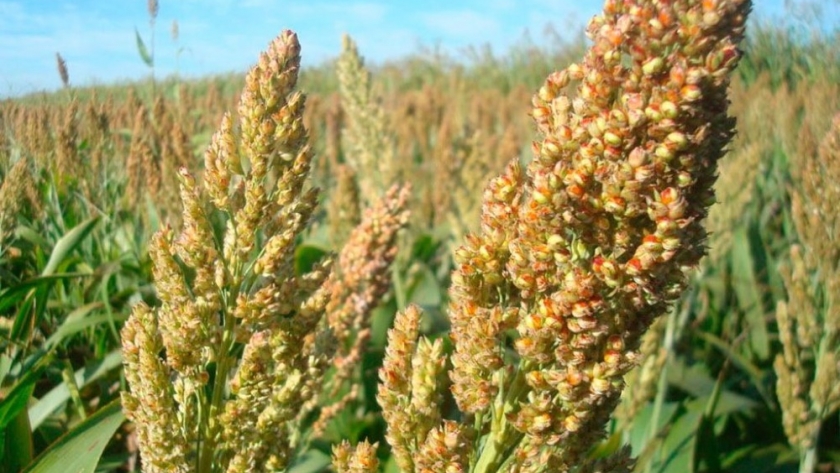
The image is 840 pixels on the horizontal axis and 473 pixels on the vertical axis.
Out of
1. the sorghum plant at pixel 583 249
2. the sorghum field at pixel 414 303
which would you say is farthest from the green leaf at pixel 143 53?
the sorghum plant at pixel 583 249

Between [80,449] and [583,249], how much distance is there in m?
1.35

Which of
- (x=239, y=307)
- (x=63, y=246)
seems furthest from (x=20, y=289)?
(x=239, y=307)

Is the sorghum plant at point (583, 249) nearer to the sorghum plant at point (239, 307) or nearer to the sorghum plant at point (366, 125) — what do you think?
the sorghum plant at point (239, 307)

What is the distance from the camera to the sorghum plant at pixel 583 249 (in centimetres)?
130

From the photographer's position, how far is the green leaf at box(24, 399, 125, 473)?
1.95 m

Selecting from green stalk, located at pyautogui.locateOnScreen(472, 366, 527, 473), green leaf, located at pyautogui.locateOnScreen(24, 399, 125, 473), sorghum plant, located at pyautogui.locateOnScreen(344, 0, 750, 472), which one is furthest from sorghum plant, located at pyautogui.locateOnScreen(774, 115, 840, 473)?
green leaf, located at pyautogui.locateOnScreen(24, 399, 125, 473)

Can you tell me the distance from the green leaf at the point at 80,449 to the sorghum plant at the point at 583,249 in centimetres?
77

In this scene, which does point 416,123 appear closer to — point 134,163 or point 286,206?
point 134,163

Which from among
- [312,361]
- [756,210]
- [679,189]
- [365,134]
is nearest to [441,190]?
[365,134]

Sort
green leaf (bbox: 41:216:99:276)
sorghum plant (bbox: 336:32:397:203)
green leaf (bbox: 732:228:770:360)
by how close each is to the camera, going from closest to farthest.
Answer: green leaf (bbox: 41:216:99:276) → green leaf (bbox: 732:228:770:360) → sorghum plant (bbox: 336:32:397:203)

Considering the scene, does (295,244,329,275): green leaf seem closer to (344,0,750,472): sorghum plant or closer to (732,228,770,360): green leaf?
(732,228,770,360): green leaf

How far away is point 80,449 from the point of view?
1985mm

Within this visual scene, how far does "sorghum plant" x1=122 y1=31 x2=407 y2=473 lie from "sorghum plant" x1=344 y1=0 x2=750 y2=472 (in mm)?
231

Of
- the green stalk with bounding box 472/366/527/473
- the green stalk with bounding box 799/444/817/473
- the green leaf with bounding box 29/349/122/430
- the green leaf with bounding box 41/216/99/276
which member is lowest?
the green stalk with bounding box 799/444/817/473
